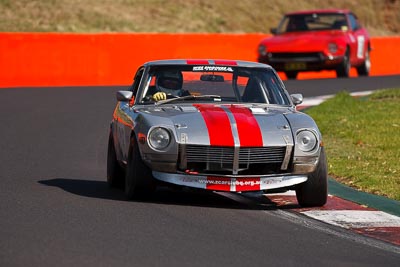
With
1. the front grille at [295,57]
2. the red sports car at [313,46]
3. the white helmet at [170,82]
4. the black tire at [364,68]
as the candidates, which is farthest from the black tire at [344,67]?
the white helmet at [170,82]

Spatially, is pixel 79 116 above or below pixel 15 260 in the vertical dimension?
below

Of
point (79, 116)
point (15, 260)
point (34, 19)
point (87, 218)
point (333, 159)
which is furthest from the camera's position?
point (34, 19)

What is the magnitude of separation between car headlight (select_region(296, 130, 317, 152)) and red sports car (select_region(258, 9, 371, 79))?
18852 mm

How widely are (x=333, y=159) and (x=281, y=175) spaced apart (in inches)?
153

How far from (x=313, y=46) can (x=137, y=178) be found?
19.3m

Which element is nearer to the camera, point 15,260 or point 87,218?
point 15,260

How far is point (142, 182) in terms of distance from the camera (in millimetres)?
9703

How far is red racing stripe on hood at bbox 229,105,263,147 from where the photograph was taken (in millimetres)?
9586

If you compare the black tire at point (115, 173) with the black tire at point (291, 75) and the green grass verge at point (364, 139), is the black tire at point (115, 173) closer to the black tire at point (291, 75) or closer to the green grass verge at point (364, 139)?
the green grass verge at point (364, 139)

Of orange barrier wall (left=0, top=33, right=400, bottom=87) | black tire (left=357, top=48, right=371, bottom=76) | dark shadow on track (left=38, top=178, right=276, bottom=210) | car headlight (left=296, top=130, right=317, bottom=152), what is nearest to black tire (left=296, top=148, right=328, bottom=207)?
car headlight (left=296, top=130, right=317, bottom=152)

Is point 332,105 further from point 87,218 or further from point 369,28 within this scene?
point 369,28

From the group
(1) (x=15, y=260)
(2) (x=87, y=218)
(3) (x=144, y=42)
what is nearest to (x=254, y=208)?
(2) (x=87, y=218)

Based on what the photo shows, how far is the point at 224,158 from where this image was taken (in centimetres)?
962

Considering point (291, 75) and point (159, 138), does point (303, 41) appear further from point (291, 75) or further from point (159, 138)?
point (159, 138)
